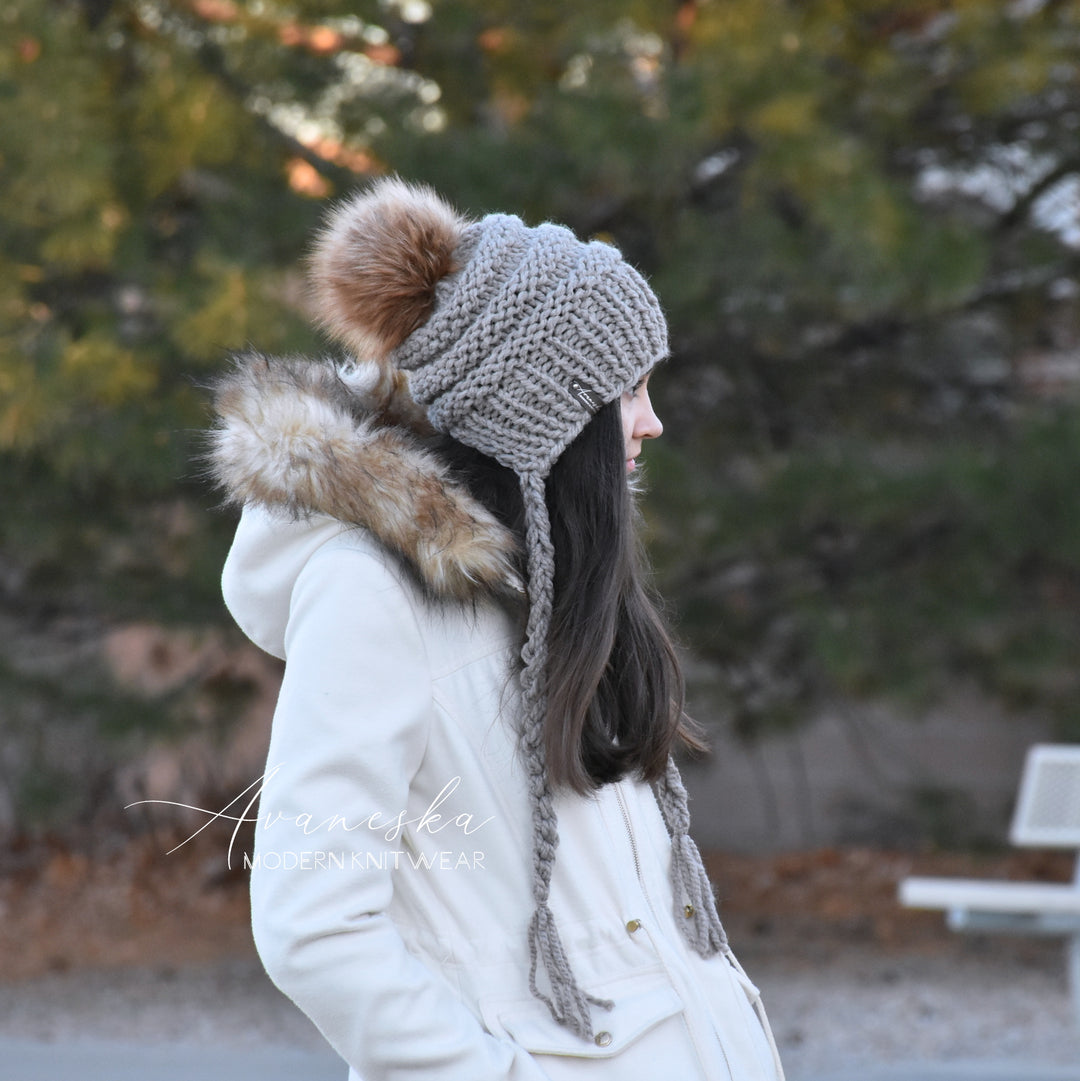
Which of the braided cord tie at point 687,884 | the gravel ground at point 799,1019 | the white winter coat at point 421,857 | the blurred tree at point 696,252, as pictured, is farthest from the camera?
the gravel ground at point 799,1019

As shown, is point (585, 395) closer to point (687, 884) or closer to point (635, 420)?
point (635, 420)

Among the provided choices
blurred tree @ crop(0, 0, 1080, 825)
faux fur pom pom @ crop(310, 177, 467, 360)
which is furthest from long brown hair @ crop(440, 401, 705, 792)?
blurred tree @ crop(0, 0, 1080, 825)

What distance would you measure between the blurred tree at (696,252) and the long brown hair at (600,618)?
187 cm

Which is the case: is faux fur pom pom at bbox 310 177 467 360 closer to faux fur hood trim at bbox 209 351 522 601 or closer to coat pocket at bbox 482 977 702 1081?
faux fur hood trim at bbox 209 351 522 601

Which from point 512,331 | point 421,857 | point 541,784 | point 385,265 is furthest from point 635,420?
point 421,857

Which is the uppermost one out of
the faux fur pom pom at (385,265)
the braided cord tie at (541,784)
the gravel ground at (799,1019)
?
the faux fur pom pom at (385,265)

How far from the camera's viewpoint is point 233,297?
129 inches

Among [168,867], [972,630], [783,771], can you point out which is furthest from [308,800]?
[783,771]

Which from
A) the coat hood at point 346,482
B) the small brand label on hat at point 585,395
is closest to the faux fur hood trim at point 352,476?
the coat hood at point 346,482

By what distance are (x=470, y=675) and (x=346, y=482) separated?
0.25 m

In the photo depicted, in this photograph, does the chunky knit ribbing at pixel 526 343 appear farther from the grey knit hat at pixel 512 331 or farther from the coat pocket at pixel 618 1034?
the coat pocket at pixel 618 1034

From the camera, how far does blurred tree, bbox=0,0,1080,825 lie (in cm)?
361

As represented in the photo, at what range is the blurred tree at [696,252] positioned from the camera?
3.61 meters

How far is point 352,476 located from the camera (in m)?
1.46
